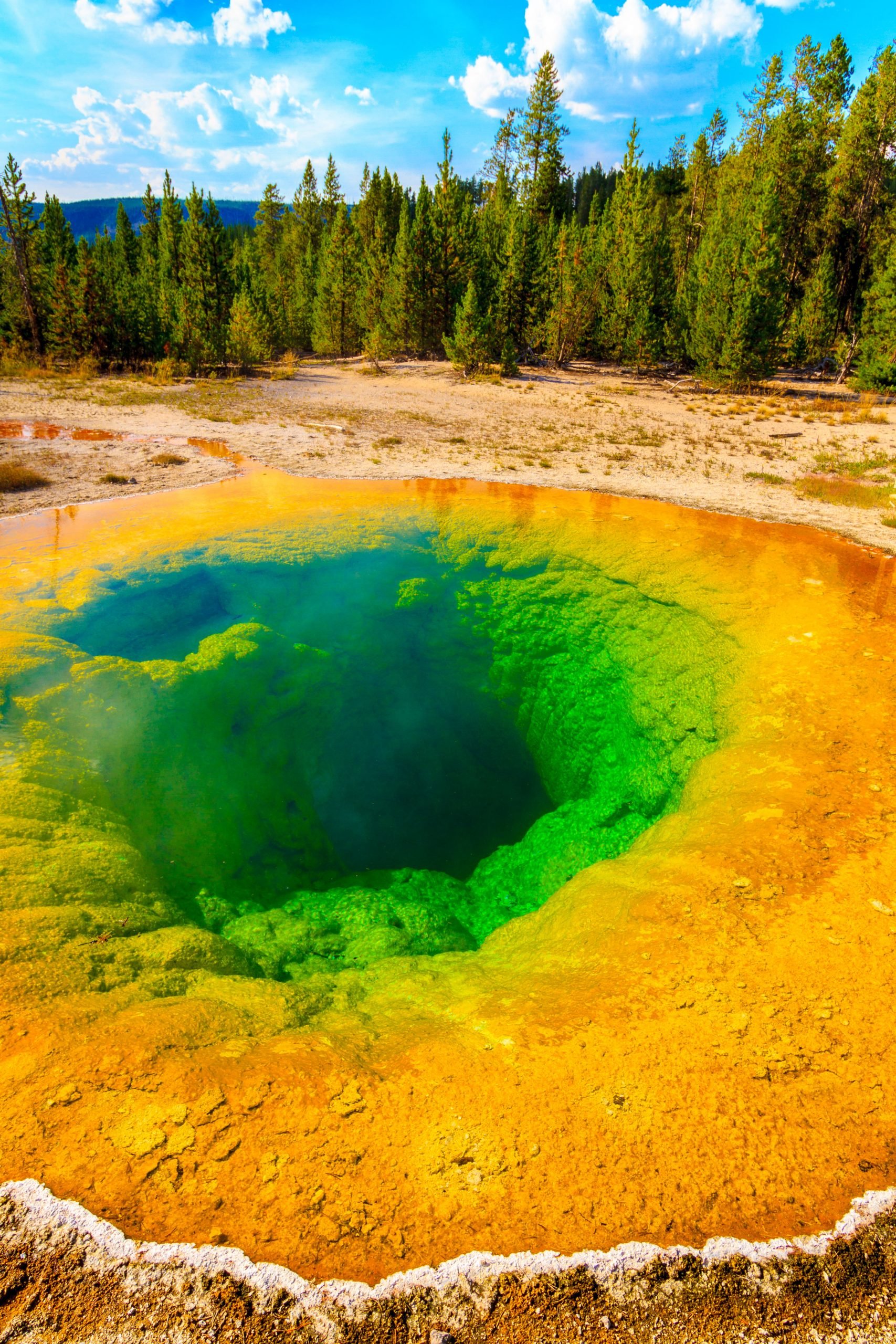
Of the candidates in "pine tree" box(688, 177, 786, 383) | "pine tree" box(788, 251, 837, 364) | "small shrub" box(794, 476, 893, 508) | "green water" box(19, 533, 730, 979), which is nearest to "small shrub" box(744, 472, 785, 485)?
"small shrub" box(794, 476, 893, 508)

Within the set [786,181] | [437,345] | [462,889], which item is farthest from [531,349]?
[462,889]

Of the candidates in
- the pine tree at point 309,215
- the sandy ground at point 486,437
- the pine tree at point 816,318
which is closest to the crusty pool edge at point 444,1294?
the sandy ground at point 486,437

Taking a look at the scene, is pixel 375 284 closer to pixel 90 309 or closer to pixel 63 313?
pixel 90 309

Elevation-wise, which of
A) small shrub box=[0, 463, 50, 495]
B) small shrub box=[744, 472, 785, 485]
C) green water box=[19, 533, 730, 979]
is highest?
small shrub box=[744, 472, 785, 485]

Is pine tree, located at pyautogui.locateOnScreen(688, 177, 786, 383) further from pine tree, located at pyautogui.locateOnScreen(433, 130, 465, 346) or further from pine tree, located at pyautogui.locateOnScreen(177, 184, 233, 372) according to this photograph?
pine tree, located at pyautogui.locateOnScreen(177, 184, 233, 372)

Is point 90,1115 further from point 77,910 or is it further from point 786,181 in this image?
point 786,181

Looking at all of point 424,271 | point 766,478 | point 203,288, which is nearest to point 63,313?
point 203,288
